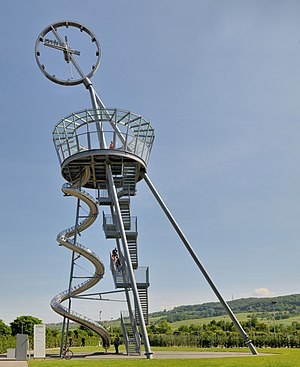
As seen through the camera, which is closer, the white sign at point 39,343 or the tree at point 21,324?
the white sign at point 39,343

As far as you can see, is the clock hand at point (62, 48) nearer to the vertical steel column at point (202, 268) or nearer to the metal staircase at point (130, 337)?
the vertical steel column at point (202, 268)

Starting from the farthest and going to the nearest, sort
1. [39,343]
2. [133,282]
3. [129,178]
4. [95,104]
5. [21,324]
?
[21,324], [95,104], [129,178], [39,343], [133,282]

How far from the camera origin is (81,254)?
3050 cm

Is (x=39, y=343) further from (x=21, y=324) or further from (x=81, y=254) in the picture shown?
(x=21, y=324)

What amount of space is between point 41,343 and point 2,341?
21560 mm

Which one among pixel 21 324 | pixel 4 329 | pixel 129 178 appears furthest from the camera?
pixel 21 324

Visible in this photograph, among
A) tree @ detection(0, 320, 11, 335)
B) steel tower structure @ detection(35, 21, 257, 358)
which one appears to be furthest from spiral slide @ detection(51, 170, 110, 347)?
tree @ detection(0, 320, 11, 335)

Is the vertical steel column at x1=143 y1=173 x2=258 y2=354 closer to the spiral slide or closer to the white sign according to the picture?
the spiral slide

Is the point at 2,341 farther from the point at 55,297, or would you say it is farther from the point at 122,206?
the point at 122,206

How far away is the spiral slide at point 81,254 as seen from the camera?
2992 centimetres

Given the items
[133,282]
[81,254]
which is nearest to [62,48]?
[81,254]

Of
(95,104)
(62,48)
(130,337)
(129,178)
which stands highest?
(62,48)

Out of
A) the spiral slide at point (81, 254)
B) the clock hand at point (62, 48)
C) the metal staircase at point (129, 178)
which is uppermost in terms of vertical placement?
the clock hand at point (62, 48)

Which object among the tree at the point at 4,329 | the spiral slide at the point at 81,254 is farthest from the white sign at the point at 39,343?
the tree at the point at 4,329
